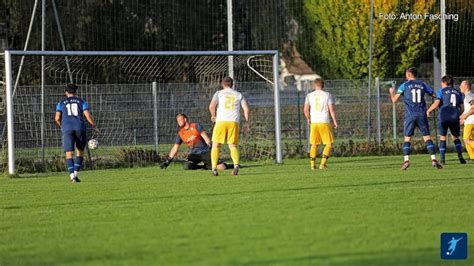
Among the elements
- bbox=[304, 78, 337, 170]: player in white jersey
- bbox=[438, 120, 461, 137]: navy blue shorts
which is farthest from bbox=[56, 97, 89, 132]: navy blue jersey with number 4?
bbox=[438, 120, 461, 137]: navy blue shorts

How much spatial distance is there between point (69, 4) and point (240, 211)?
2783 centimetres

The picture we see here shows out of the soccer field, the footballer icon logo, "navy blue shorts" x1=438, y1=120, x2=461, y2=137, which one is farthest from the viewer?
"navy blue shorts" x1=438, y1=120, x2=461, y2=137

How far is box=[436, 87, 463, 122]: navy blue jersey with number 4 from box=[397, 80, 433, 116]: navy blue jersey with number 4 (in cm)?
182

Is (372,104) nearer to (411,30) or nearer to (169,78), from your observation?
(169,78)

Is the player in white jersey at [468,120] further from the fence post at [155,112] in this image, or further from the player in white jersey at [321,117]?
the fence post at [155,112]

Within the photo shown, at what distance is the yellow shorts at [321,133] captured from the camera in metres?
20.6

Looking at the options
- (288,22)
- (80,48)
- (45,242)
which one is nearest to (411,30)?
(288,22)

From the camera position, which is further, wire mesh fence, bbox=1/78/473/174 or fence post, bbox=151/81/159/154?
fence post, bbox=151/81/159/154

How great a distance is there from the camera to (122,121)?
27.0 metres

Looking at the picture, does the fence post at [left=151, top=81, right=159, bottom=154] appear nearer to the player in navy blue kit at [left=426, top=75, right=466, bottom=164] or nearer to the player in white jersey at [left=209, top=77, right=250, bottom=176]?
the player in white jersey at [left=209, top=77, right=250, bottom=176]

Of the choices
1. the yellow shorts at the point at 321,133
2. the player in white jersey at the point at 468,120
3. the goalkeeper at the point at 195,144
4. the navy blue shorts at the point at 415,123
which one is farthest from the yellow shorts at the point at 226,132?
the player in white jersey at the point at 468,120

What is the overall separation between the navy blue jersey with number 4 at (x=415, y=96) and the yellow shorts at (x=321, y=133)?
1877 millimetres

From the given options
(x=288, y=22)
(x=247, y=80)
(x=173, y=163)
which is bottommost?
(x=173, y=163)

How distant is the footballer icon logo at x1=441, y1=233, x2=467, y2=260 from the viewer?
8273 mm
